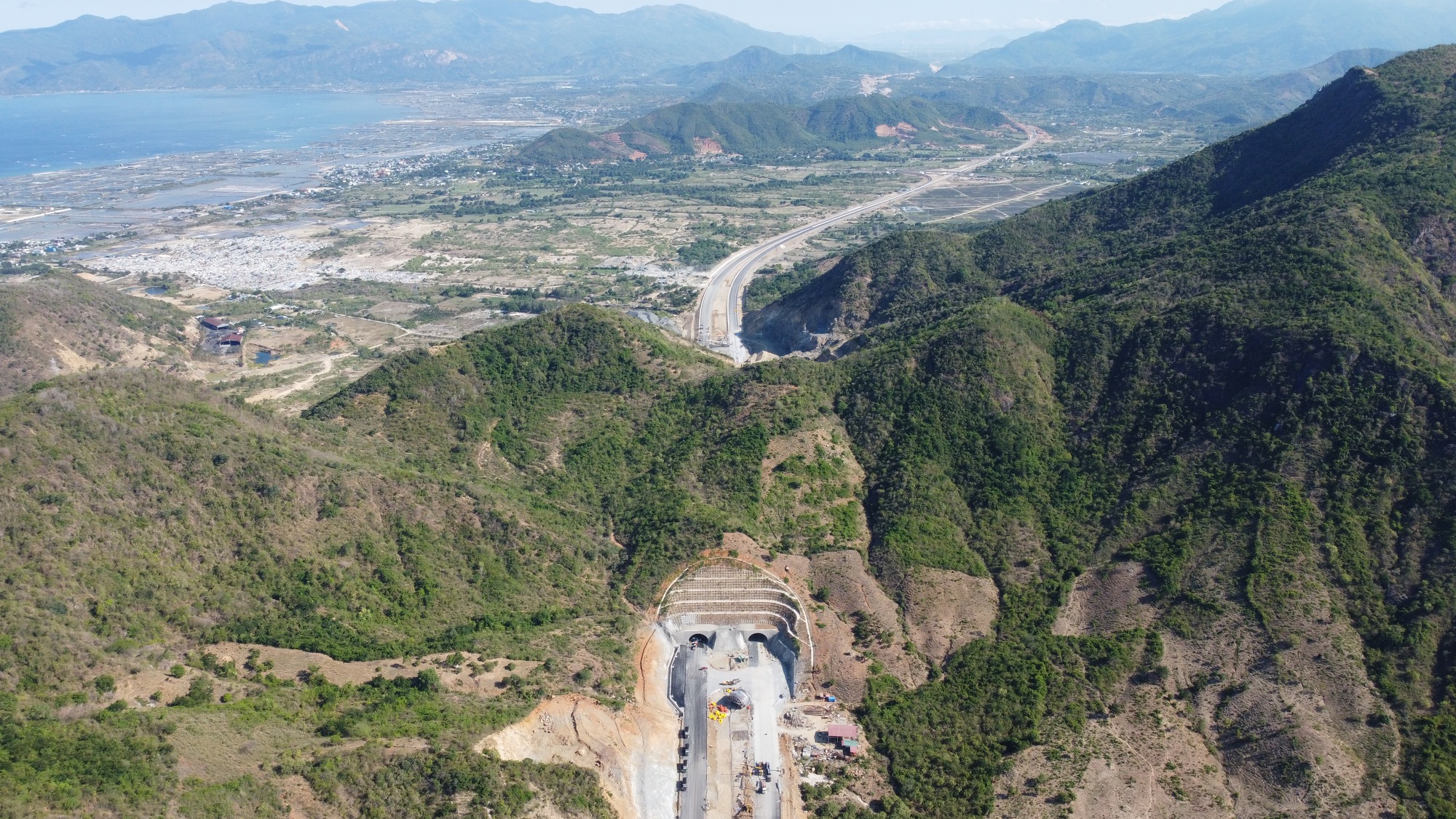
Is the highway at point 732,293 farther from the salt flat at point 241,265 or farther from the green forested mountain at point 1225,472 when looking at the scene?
the salt flat at point 241,265

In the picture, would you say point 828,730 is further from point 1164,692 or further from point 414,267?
point 414,267

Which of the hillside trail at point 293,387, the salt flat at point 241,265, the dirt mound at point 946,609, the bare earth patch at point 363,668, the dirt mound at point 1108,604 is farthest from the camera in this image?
the salt flat at point 241,265

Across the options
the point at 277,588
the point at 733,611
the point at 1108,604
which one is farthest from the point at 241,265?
the point at 1108,604

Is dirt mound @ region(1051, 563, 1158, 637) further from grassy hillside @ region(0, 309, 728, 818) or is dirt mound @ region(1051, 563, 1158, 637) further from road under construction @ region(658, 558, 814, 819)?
grassy hillside @ region(0, 309, 728, 818)

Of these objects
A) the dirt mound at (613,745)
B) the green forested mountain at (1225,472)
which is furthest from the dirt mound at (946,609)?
the dirt mound at (613,745)

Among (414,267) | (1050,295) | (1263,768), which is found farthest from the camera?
(414,267)

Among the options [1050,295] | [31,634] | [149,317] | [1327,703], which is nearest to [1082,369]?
[1050,295]

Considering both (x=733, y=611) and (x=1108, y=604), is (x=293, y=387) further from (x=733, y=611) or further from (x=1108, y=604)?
→ (x=1108, y=604)

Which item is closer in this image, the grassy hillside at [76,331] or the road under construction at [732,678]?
the road under construction at [732,678]
